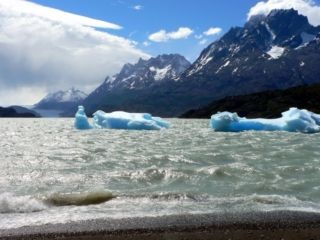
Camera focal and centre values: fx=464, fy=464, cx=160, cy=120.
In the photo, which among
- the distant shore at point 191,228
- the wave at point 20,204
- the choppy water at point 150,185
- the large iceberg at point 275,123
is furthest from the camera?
the large iceberg at point 275,123

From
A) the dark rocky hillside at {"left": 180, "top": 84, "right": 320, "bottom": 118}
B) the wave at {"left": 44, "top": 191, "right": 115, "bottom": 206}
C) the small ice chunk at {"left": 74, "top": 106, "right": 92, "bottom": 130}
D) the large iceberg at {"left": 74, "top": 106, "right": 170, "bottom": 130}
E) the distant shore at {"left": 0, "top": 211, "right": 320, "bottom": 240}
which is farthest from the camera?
the dark rocky hillside at {"left": 180, "top": 84, "right": 320, "bottom": 118}

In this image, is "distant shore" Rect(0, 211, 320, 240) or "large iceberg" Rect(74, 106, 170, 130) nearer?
"distant shore" Rect(0, 211, 320, 240)

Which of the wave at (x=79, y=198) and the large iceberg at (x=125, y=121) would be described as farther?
the large iceberg at (x=125, y=121)

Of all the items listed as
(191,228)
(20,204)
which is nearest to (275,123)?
(20,204)

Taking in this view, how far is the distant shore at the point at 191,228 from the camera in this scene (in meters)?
11.2

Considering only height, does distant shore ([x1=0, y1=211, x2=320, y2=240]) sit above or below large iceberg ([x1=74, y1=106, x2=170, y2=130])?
below

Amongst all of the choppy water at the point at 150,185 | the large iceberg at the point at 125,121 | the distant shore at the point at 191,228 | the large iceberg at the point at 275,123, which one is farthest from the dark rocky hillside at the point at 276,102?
the distant shore at the point at 191,228

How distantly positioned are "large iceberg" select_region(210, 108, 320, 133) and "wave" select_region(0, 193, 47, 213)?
50544mm

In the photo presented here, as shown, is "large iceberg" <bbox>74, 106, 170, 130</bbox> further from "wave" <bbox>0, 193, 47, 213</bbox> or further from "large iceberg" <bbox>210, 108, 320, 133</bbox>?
"wave" <bbox>0, 193, 47, 213</bbox>

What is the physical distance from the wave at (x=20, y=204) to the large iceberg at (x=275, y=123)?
50.5 m

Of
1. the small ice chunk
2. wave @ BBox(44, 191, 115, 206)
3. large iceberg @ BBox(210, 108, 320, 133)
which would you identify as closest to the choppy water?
wave @ BBox(44, 191, 115, 206)

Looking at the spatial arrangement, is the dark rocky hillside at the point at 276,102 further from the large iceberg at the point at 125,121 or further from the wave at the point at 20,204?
the wave at the point at 20,204

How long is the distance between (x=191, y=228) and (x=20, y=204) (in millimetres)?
7200

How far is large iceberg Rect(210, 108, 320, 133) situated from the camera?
63.3 metres
